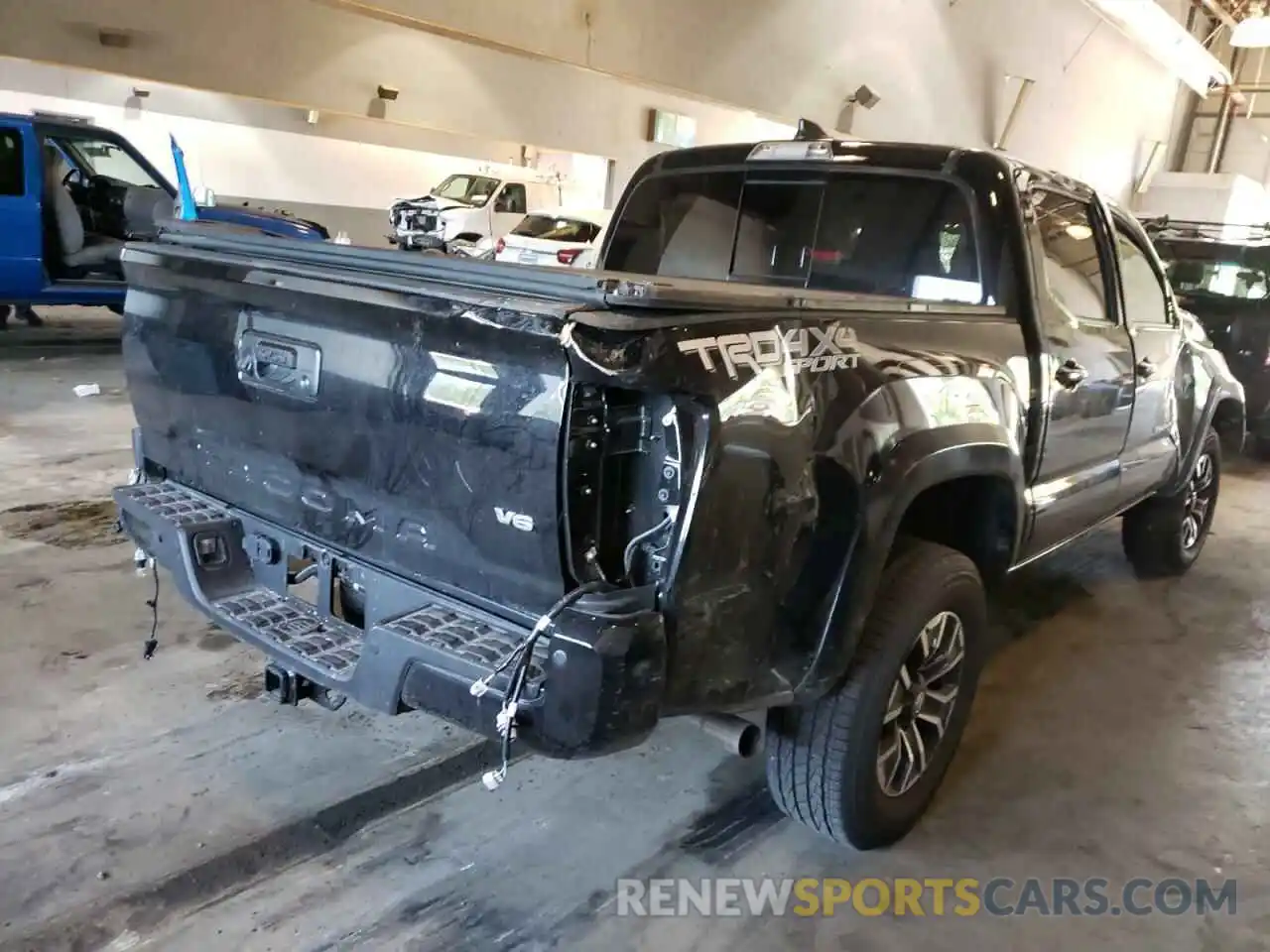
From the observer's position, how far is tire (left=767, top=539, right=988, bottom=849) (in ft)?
8.04

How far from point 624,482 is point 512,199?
52.0 ft

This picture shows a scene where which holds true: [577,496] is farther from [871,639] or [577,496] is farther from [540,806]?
[540,806]

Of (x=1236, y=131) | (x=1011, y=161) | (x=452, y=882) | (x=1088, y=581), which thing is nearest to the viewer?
(x=452, y=882)

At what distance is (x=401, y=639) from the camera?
2.07 metres

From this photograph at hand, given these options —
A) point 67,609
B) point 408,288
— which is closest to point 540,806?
point 408,288

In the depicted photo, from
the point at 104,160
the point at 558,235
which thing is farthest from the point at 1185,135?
the point at 104,160

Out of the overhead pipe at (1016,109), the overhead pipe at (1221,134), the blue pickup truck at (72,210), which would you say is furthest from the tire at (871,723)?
the overhead pipe at (1221,134)

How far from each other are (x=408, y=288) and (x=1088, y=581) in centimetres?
435

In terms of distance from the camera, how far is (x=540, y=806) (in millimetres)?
2875

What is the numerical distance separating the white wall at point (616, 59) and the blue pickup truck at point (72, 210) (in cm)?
133

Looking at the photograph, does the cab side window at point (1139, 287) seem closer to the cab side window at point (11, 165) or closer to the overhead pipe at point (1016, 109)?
the cab side window at point (11, 165)

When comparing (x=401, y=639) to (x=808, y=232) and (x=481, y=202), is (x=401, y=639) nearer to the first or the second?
(x=808, y=232)

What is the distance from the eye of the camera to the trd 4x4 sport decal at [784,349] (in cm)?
188

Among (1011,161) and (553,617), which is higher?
(1011,161)
